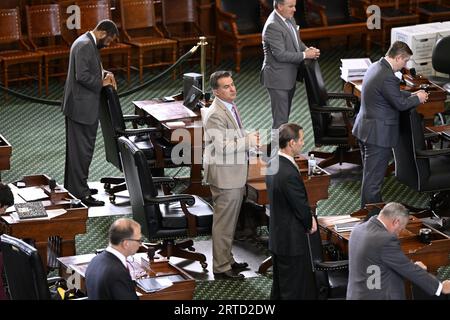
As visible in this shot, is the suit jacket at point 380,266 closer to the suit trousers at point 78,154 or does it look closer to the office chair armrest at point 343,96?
the suit trousers at point 78,154

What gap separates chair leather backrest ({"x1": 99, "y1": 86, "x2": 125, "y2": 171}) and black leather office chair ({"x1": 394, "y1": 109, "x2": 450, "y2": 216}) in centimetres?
244

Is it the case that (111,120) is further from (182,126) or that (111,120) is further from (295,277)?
(295,277)

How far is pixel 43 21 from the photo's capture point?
13.5 meters

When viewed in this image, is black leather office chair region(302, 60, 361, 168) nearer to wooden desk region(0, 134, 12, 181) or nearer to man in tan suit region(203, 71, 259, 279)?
man in tan suit region(203, 71, 259, 279)

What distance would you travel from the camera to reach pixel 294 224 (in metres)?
7.61

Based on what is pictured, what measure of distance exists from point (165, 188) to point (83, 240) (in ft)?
3.11

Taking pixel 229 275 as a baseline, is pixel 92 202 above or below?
above

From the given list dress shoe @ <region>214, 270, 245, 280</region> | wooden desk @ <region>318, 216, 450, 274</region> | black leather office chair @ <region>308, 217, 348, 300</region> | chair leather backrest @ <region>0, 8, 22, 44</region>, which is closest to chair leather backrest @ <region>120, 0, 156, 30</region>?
chair leather backrest @ <region>0, 8, 22, 44</region>

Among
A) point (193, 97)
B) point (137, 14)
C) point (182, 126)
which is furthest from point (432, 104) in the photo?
point (137, 14)

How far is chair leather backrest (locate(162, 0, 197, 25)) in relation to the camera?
46.7ft

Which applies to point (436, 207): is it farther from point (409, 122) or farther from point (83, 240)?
point (83, 240)

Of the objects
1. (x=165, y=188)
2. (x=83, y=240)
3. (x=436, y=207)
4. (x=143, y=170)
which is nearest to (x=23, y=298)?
(x=143, y=170)

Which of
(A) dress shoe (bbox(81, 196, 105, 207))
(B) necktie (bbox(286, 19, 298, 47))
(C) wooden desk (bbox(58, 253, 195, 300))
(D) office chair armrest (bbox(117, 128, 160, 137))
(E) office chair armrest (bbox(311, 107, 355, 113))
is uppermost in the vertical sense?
(B) necktie (bbox(286, 19, 298, 47))

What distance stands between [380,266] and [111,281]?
5.38ft
